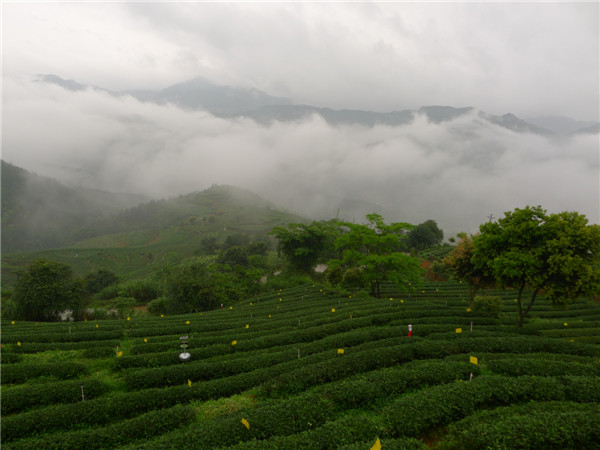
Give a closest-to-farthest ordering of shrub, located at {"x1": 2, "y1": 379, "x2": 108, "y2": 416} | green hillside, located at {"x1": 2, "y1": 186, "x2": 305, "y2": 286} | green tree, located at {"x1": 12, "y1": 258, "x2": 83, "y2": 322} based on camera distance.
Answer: shrub, located at {"x1": 2, "y1": 379, "x2": 108, "y2": 416}, green tree, located at {"x1": 12, "y1": 258, "x2": 83, "y2": 322}, green hillside, located at {"x1": 2, "y1": 186, "x2": 305, "y2": 286}

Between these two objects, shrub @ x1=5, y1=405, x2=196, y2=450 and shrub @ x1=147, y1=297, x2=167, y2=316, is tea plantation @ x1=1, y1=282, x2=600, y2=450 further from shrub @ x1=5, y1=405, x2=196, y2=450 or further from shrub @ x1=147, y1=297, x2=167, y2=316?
shrub @ x1=147, y1=297, x2=167, y2=316

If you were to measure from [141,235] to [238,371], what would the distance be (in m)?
187

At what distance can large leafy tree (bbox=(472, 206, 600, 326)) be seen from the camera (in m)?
16.3

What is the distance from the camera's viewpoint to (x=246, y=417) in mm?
10062

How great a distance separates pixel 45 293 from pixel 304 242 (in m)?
39.5

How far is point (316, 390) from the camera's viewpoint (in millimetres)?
11922

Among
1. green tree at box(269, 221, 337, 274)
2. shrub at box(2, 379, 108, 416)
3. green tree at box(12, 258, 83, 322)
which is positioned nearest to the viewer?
shrub at box(2, 379, 108, 416)

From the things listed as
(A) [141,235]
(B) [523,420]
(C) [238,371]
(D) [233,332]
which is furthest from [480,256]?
(A) [141,235]

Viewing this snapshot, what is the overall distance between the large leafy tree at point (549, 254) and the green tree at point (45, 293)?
146ft

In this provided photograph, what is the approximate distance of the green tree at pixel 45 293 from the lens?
32.8 meters

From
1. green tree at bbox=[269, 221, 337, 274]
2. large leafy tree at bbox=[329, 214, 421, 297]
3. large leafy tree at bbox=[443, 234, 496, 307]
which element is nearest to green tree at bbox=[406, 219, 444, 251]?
green tree at bbox=[269, 221, 337, 274]

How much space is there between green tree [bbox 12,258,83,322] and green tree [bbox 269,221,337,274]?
104 ft

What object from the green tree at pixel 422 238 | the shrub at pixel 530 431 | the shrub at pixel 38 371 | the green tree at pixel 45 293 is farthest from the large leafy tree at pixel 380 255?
the green tree at pixel 422 238

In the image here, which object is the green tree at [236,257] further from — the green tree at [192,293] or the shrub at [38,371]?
the shrub at [38,371]
